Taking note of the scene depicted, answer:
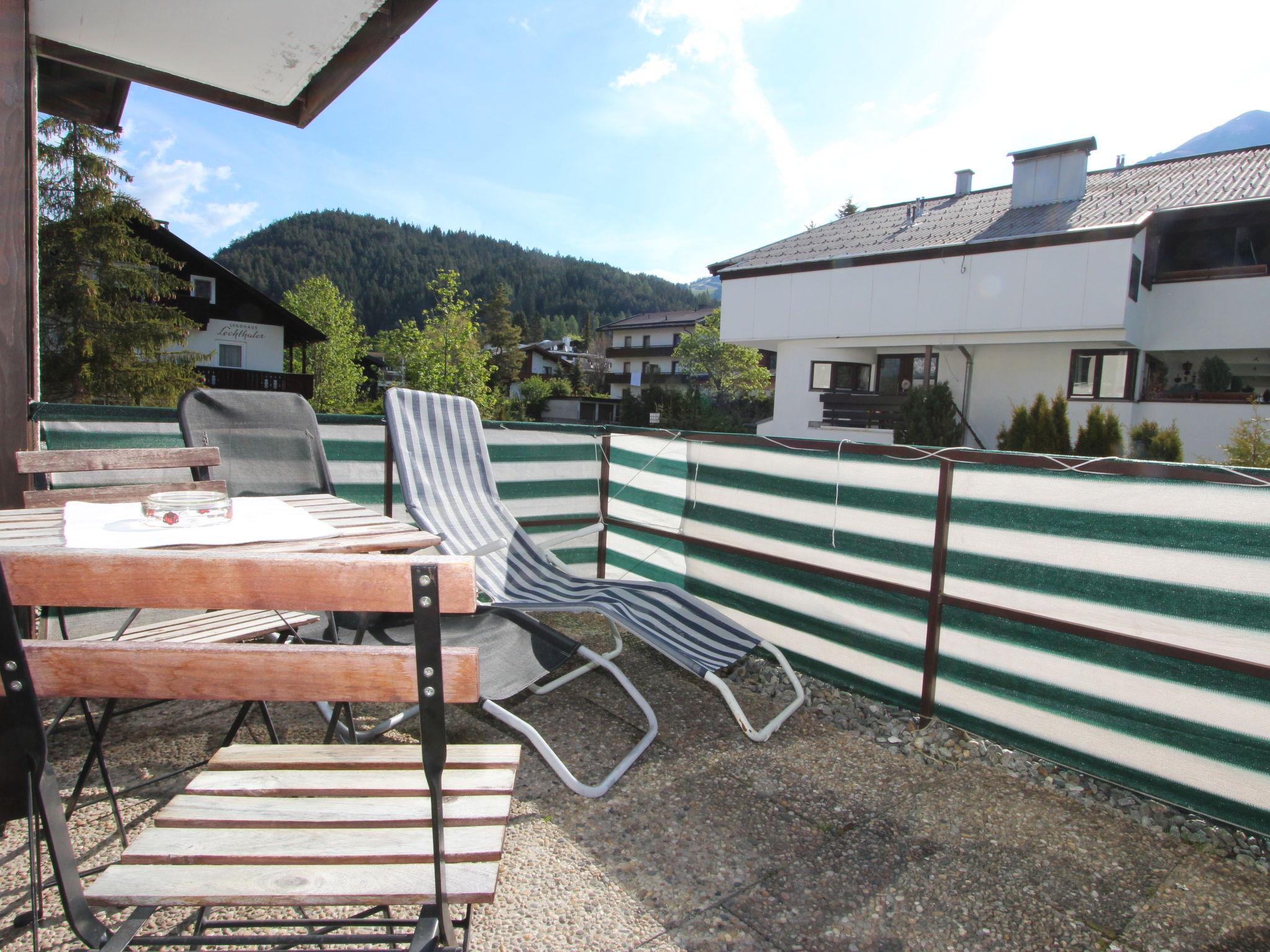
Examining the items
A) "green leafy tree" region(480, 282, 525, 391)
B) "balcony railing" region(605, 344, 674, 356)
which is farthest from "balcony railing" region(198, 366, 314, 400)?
"green leafy tree" region(480, 282, 525, 391)

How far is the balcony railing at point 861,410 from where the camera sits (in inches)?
821

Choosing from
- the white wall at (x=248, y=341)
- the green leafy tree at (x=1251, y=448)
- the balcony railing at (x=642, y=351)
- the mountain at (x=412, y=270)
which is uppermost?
the mountain at (x=412, y=270)

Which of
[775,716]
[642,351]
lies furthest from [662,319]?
[775,716]

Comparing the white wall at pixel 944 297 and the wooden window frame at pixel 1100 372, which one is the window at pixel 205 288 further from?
the wooden window frame at pixel 1100 372

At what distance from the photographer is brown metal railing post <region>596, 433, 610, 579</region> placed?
550 cm

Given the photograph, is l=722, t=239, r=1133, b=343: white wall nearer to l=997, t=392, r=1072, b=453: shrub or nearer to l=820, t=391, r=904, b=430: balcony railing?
l=820, t=391, r=904, b=430: balcony railing

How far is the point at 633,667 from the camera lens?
386cm

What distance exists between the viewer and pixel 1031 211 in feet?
64.1

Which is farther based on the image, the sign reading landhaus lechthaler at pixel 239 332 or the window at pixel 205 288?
the sign reading landhaus lechthaler at pixel 239 332

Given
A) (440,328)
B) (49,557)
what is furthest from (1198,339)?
(440,328)

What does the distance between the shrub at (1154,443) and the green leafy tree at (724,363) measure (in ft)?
76.6

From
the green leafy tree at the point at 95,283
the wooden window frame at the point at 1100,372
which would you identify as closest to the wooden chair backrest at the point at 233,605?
the wooden window frame at the point at 1100,372

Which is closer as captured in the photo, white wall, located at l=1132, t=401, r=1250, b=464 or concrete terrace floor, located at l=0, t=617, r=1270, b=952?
concrete terrace floor, located at l=0, t=617, r=1270, b=952

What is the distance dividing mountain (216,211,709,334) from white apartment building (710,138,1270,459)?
56.1 meters
